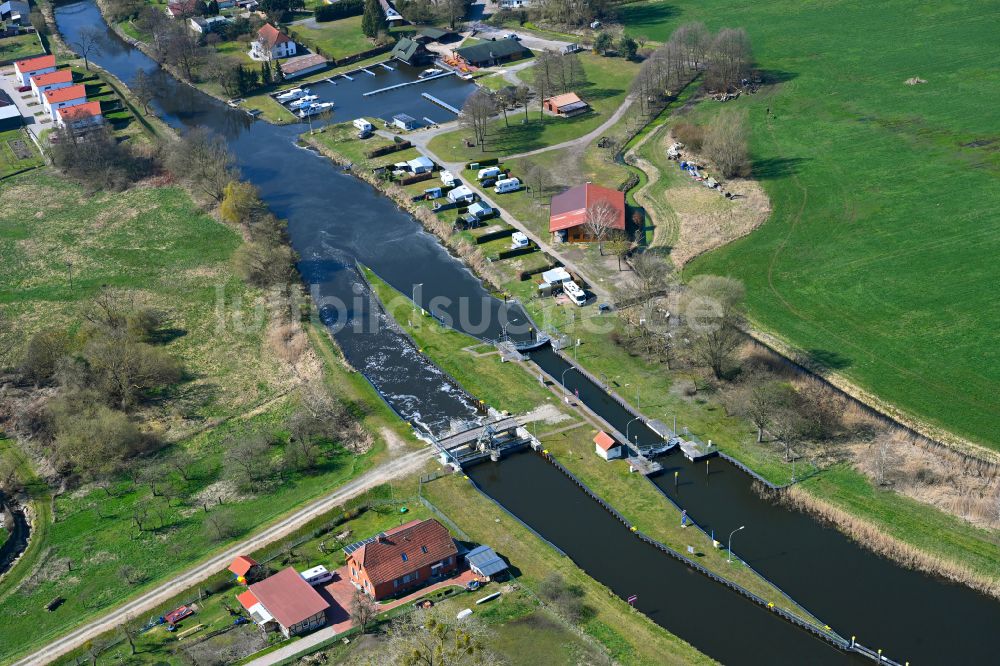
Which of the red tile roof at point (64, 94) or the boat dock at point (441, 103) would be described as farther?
the red tile roof at point (64, 94)

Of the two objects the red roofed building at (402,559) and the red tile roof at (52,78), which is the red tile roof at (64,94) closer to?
the red tile roof at (52,78)

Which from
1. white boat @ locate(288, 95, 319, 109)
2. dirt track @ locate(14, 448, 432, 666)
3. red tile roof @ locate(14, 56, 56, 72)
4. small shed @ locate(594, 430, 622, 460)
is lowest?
dirt track @ locate(14, 448, 432, 666)

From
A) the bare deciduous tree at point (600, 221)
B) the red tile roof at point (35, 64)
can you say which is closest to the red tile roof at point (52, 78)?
the red tile roof at point (35, 64)

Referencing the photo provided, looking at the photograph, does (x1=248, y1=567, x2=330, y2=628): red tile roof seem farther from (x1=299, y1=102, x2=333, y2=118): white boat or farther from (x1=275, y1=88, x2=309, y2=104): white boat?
(x1=275, y1=88, x2=309, y2=104): white boat

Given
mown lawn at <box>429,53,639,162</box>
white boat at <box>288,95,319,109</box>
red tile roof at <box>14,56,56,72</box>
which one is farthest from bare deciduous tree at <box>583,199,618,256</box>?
red tile roof at <box>14,56,56,72</box>

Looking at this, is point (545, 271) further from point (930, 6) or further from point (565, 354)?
point (930, 6)
